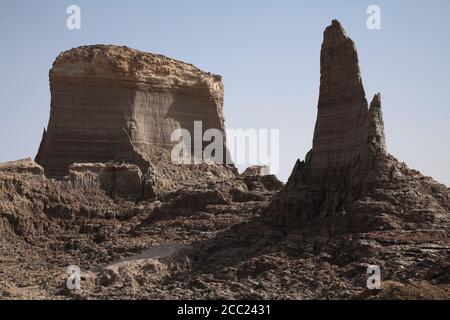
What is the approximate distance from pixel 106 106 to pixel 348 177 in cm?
2269

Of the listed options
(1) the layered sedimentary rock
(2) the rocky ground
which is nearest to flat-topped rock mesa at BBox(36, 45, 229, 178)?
(1) the layered sedimentary rock

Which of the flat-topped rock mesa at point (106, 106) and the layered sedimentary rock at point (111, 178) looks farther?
the flat-topped rock mesa at point (106, 106)

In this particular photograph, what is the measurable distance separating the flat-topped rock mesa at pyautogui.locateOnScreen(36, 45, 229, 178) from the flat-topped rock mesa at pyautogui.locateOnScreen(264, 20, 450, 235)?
1731 centimetres

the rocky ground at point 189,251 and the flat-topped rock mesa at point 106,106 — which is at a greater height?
the flat-topped rock mesa at point 106,106

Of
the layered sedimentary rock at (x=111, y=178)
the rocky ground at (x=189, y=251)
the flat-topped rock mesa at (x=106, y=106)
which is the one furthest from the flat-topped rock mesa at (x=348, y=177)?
the flat-topped rock mesa at (x=106, y=106)

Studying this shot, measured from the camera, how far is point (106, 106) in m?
65.3

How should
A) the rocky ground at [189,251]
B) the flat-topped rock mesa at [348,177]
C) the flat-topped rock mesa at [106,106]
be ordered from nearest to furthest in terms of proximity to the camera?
the rocky ground at [189,251]
the flat-topped rock mesa at [348,177]
the flat-topped rock mesa at [106,106]

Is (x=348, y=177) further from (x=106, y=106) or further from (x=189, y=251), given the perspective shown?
(x=106, y=106)

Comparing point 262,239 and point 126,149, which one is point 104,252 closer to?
point 262,239

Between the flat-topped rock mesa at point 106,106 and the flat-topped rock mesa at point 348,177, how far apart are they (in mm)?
17314

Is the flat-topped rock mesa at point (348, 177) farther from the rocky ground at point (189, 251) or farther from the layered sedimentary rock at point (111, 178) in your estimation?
the layered sedimentary rock at point (111, 178)

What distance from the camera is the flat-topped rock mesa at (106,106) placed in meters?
64.2

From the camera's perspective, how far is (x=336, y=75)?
4991 cm

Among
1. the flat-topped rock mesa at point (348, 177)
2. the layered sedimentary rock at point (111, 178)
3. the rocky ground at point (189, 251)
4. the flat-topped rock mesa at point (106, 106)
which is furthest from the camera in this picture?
the flat-topped rock mesa at point (106, 106)
